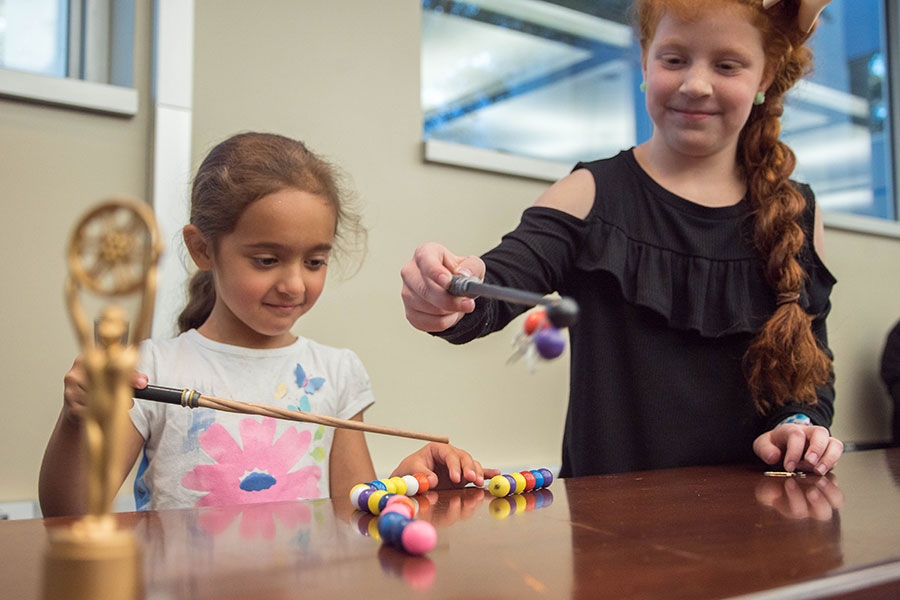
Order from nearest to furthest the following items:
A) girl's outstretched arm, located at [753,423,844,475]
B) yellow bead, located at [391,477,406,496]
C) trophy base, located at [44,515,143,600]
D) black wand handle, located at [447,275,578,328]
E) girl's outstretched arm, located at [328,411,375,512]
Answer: trophy base, located at [44,515,143,600], black wand handle, located at [447,275,578,328], yellow bead, located at [391,477,406,496], girl's outstretched arm, located at [753,423,844,475], girl's outstretched arm, located at [328,411,375,512]

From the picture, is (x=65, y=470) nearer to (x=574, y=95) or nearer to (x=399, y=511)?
(x=399, y=511)

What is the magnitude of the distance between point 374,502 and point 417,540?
155 mm

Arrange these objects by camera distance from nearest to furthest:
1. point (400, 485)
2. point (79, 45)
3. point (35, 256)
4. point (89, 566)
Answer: point (89, 566)
point (400, 485)
point (35, 256)
point (79, 45)

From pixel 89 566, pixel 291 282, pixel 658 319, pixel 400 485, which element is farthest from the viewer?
pixel 658 319

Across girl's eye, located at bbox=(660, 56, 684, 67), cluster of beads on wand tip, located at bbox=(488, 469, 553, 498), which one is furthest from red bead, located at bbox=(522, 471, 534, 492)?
girl's eye, located at bbox=(660, 56, 684, 67)

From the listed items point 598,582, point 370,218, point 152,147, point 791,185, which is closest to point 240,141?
point 152,147

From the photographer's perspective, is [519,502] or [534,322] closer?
[534,322]

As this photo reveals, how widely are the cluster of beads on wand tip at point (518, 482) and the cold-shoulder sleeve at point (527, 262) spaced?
193 millimetres

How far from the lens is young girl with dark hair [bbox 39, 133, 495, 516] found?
3.56ft

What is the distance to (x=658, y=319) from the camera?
118cm

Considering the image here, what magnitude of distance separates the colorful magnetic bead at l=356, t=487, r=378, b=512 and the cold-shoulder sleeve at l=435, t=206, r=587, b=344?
26 cm

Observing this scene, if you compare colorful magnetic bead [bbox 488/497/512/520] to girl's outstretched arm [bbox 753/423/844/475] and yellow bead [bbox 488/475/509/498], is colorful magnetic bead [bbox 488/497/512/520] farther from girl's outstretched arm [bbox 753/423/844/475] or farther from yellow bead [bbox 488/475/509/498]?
girl's outstretched arm [bbox 753/423/844/475]

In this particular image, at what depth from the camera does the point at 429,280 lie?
29.7 inches

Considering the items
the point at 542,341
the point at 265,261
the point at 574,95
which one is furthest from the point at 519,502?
the point at 574,95
